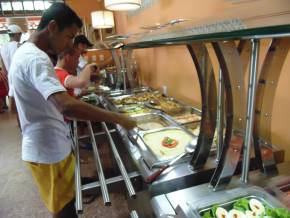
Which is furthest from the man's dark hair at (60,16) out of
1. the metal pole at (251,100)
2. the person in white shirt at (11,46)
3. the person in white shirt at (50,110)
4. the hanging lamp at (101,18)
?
the person in white shirt at (11,46)

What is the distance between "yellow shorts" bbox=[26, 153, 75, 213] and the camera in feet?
4.28

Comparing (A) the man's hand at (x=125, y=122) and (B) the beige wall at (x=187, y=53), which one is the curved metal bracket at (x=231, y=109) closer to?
(B) the beige wall at (x=187, y=53)

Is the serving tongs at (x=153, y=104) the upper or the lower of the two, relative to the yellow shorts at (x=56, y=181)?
upper

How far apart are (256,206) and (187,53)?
4.63ft

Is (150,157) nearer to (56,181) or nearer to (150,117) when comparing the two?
(56,181)

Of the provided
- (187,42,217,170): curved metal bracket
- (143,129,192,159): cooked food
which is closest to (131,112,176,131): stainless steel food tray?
(143,129,192,159): cooked food

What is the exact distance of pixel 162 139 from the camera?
4.62 ft

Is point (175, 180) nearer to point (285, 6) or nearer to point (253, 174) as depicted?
point (253, 174)

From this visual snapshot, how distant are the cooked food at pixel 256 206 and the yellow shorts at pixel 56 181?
1007mm

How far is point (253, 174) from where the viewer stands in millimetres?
916

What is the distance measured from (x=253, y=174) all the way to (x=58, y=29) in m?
1.08

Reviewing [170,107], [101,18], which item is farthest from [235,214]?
[101,18]

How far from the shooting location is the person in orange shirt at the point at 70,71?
1809 mm

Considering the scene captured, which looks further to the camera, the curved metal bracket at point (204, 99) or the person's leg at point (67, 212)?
the person's leg at point (67, 212)
